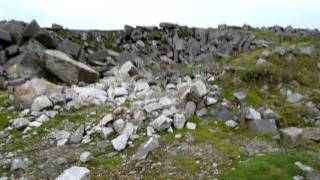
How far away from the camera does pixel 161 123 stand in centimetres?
2027

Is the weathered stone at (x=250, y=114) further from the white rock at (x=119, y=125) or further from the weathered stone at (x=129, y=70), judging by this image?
the weathered stone at (x=129, y=70)

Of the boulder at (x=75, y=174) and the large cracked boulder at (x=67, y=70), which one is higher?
the large cracked boulder at (x=67, y=70)

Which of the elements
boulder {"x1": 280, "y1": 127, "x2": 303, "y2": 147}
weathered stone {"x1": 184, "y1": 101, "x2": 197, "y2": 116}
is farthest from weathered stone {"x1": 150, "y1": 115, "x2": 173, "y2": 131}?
boulder {"x1": 280, "y1": 127, "x2": 303, "y2": 147}

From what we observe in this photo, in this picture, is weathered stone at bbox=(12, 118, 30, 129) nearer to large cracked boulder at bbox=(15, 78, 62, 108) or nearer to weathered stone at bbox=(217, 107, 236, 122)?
large cracked boulder at bbox=(15, 78, 62, 108)

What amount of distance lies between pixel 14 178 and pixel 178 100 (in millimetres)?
8792

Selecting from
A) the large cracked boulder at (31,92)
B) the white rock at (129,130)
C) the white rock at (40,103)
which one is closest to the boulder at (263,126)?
the white rock at (129,130)

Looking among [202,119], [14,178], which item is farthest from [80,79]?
[14,178]

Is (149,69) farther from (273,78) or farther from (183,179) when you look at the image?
(183,179)

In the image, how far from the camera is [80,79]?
3011 cm

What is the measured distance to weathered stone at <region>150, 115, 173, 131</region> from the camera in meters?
20.3

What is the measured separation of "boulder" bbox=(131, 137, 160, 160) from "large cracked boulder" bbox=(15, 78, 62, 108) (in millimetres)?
8344

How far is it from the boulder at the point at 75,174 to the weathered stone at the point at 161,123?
4.50 meters

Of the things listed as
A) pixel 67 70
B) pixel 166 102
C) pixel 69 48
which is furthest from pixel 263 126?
pixel 69 48

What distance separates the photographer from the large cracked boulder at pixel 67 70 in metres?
29.9
